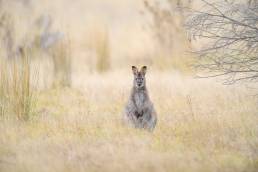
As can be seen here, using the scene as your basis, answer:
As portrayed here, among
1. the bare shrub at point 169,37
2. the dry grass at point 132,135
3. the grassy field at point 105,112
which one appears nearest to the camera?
the dry grass at point 132,135

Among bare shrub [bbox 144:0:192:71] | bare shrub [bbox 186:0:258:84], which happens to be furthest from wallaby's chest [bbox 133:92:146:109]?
bare shrub [bbox 144:0:192:71]

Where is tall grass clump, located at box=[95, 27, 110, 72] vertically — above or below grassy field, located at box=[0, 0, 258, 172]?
above

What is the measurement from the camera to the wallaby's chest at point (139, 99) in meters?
9.51

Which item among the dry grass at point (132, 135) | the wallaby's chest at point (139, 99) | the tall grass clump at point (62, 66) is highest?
the tall grass clump at point (62, 66)

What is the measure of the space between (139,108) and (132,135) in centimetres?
99

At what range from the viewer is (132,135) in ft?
28.1

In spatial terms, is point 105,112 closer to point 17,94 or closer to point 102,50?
point 17,94

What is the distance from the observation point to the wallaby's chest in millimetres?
9508

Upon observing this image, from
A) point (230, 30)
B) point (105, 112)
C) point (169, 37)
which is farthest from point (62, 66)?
point (230, 30)

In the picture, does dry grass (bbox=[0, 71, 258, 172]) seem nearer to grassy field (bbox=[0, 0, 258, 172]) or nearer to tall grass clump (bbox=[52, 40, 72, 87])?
grassy field (bbox=[0, 0, 258, 172])

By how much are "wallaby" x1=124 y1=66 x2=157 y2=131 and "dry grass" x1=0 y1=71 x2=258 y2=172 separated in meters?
0.23

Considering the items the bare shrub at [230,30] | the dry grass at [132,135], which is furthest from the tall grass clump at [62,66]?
the bare shrub at [230,30]

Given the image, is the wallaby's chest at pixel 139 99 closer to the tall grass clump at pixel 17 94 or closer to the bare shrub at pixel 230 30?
the bare shrub at pixel 230 30

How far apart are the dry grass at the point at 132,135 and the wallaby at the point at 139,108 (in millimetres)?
225
